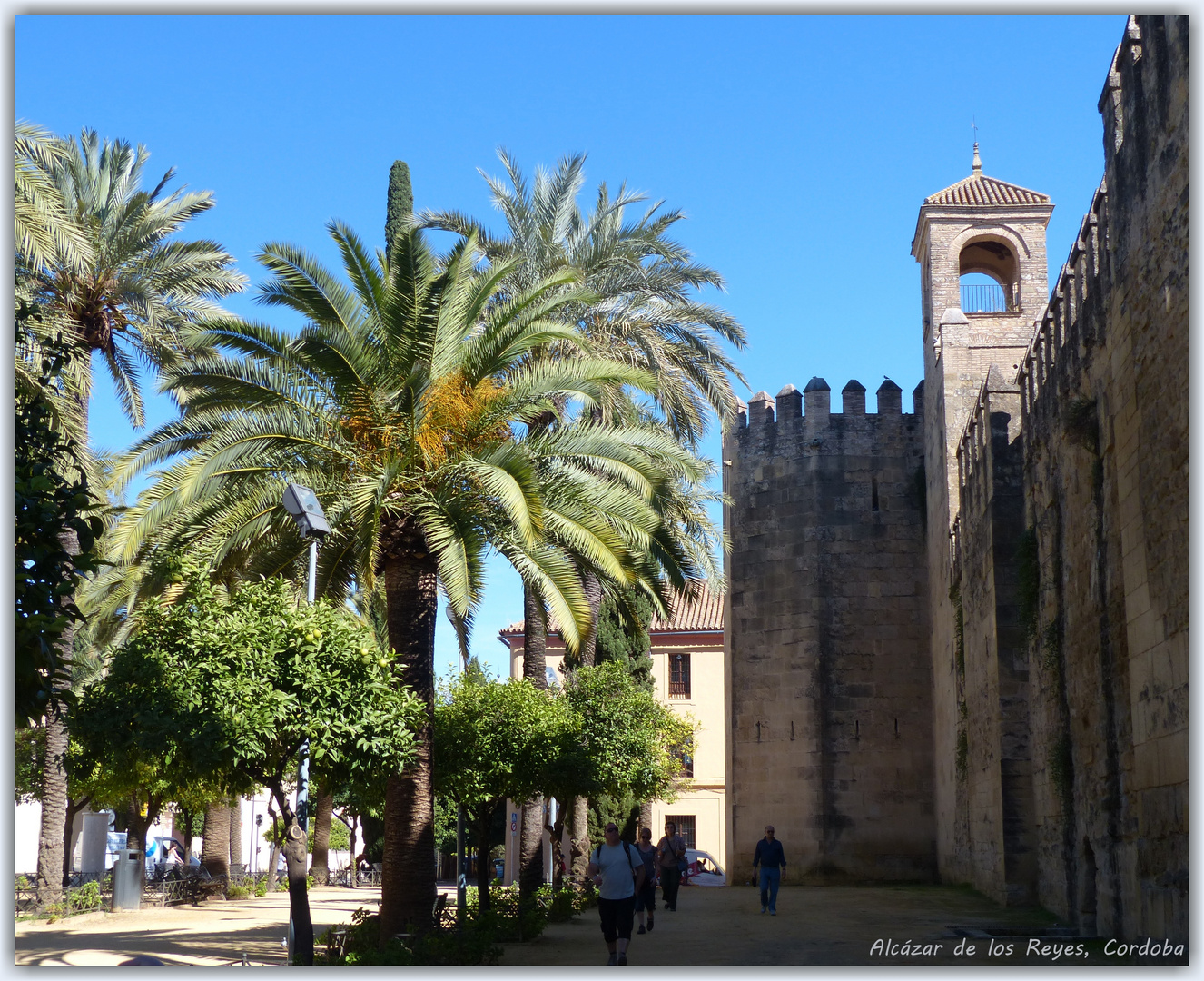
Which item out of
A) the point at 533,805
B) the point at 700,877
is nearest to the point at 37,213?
the point at 533,805

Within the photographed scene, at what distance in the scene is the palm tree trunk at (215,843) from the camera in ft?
84.5

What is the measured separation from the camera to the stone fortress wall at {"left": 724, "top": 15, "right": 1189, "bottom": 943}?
33.2 ft

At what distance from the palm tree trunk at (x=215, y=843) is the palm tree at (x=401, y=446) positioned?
1450 cm

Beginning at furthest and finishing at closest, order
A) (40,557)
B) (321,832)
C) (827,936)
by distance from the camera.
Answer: (321,832) → (827,936) → (40,557)

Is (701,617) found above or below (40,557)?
above

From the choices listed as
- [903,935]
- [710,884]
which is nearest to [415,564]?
[903,935]

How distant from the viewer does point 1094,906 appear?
42.7 ft

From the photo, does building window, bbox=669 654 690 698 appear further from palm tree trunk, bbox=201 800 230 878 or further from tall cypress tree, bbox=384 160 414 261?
tall cypress tree, bbox=384 160 414 261

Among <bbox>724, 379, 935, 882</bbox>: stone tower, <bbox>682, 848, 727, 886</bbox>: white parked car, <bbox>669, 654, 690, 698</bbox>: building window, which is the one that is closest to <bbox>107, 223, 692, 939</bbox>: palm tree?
<bbox>724, 379, 935, 882</bbox>: stone tower

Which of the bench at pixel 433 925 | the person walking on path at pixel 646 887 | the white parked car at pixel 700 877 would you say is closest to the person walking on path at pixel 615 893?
the bench at pixel 433 925

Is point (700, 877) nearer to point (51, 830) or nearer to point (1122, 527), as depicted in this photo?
point (51, 830)

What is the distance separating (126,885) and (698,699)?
23.5m

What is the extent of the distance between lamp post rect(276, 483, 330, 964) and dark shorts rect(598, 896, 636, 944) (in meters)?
2.69

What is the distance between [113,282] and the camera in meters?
18.1
